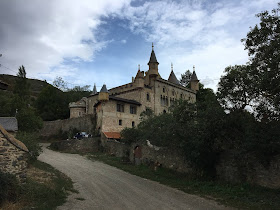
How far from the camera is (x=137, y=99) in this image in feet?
139

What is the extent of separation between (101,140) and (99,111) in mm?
6441

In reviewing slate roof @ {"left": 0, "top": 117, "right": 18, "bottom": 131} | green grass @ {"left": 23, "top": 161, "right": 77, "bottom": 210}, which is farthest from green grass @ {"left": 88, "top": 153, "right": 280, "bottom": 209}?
slate roof @ {"left": 0, "top": 117, "right": 18, "bottom": 131}

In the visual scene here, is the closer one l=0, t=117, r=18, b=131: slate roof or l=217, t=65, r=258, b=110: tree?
l=217, t=65, r=258, b=110: tree

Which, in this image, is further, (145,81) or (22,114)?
(145,81)

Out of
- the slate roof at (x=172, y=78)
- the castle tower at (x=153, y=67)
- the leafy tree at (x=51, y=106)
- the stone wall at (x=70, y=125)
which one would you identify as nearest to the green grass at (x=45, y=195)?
the stone wall at (x=70, y=125)

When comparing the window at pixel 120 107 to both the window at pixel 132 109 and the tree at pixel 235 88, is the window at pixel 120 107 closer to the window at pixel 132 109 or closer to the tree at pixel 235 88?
the window at pixel 132 109

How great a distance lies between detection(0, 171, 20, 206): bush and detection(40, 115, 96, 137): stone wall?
1186 inches

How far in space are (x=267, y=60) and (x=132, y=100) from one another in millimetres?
31439

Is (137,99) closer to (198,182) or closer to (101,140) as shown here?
(101,140)

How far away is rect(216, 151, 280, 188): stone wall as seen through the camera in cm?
1141

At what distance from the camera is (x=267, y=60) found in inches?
439

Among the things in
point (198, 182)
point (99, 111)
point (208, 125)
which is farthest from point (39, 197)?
point (99, 111)

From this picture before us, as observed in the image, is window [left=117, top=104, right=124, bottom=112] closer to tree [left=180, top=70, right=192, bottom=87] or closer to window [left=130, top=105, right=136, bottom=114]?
window [left=130, top=105, right=136, bottom=114]

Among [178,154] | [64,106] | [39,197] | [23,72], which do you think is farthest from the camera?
[23,72]
